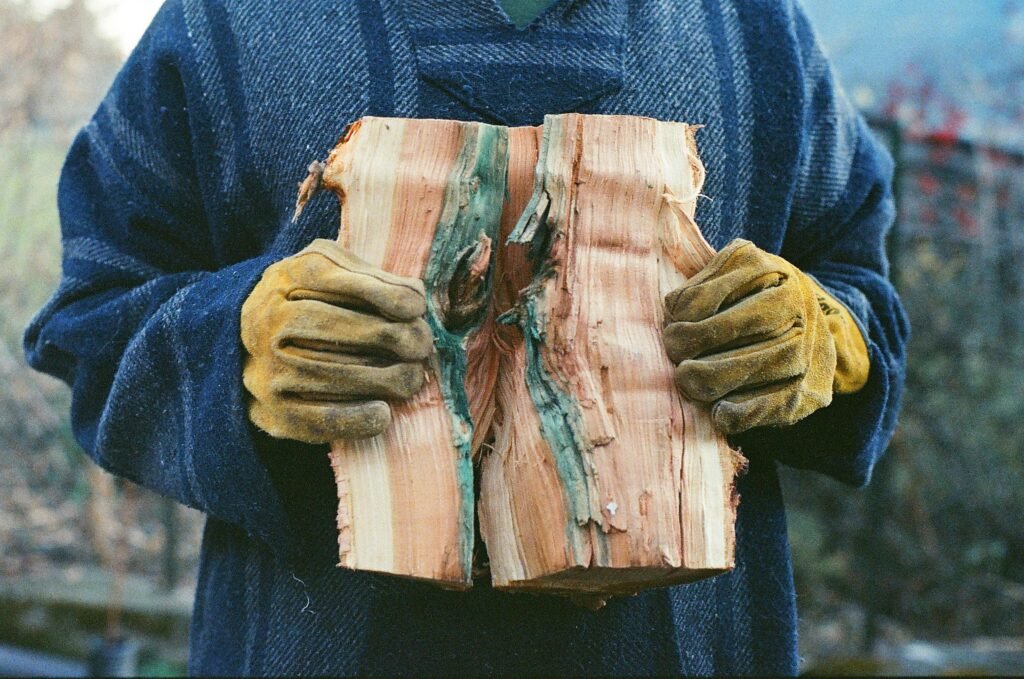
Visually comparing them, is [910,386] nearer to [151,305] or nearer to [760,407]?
[760,407]

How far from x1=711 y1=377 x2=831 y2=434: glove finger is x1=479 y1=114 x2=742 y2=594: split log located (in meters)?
0.03

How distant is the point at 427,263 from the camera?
3.38 feet

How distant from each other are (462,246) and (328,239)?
8.2 inches

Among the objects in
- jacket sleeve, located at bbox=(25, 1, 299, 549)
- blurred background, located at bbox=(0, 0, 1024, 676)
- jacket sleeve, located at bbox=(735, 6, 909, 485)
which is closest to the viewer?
jacket sleeve, located at bbox=(25, 1, 299, 549)

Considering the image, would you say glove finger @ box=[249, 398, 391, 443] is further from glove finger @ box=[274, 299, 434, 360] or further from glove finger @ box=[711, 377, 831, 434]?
glove finger @ box=[711, 377, 831, 434]

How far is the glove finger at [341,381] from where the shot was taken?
0.95 m

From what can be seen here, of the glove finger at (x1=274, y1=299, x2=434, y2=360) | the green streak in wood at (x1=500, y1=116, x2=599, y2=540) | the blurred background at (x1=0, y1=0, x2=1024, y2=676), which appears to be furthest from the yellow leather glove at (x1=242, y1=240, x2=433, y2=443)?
the blurred background at (x1=0, y1=0, x2=1024, y2=676)

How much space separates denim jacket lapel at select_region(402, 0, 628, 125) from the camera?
1.22 m

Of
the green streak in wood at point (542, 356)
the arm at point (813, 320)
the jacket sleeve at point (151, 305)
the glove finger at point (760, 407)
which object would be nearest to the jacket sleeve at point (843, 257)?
the arm at point (813, 320)

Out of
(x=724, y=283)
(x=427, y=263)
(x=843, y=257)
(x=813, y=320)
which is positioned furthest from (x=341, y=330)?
(x=843, y=257)

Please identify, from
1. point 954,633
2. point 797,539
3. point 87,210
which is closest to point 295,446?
point 87,210

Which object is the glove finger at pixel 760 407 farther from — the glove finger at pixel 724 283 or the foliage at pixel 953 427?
the foliage at pixel 953 427

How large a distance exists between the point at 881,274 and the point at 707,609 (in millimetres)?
617

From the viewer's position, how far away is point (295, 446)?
45.0 inches
